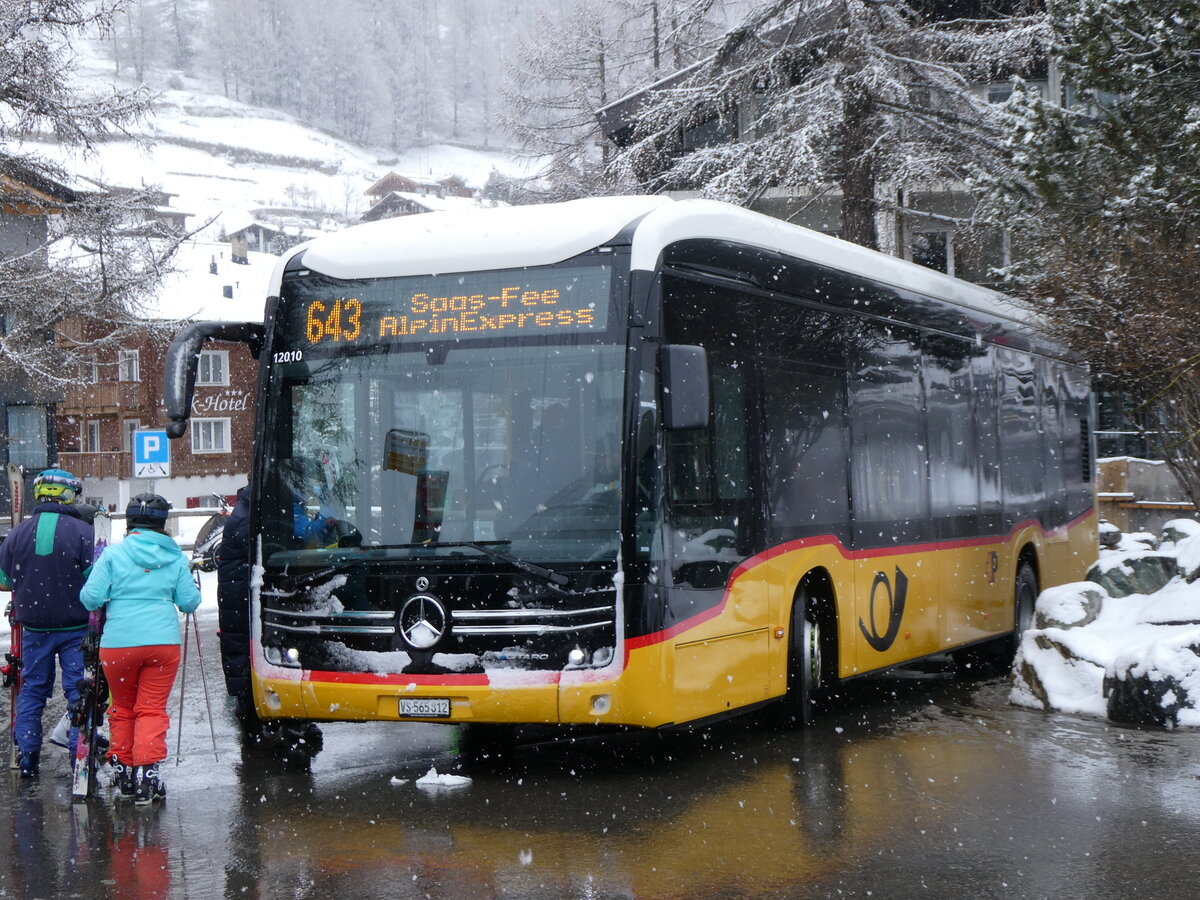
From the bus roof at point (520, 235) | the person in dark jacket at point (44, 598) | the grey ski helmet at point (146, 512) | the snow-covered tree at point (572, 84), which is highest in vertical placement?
the snow-covered tree at point (572, 84)

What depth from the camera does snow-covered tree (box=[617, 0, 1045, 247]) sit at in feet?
73.7

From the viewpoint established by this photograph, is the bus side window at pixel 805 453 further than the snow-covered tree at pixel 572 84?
No

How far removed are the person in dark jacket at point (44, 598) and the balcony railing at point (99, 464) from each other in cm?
5212

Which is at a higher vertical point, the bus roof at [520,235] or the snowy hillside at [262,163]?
the snowy hillside at [262,163]

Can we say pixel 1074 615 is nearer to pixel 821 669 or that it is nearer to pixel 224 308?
pixel 821 669

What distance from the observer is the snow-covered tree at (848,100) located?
22453 mm

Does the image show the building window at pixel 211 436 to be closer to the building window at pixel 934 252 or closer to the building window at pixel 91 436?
the building window at pixel 91 436

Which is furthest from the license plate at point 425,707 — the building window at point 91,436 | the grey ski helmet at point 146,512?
the building window at point 91,436

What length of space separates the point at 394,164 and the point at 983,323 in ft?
599

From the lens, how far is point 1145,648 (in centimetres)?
1066

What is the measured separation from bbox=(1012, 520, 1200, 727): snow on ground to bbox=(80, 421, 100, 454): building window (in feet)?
184

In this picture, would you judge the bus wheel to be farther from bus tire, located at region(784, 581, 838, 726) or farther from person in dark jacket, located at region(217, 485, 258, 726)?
person in dark jacket, located at region(217, 485, 258, 726)

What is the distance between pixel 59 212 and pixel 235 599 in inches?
662

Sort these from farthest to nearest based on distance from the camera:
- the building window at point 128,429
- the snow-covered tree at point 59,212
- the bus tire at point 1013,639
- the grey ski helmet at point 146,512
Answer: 1. the building window at point 128,429
2. the snow-covered tree at point 59,212
3. the bus tire at point 1013,639
4. the grey ski helmet at point 146,512
